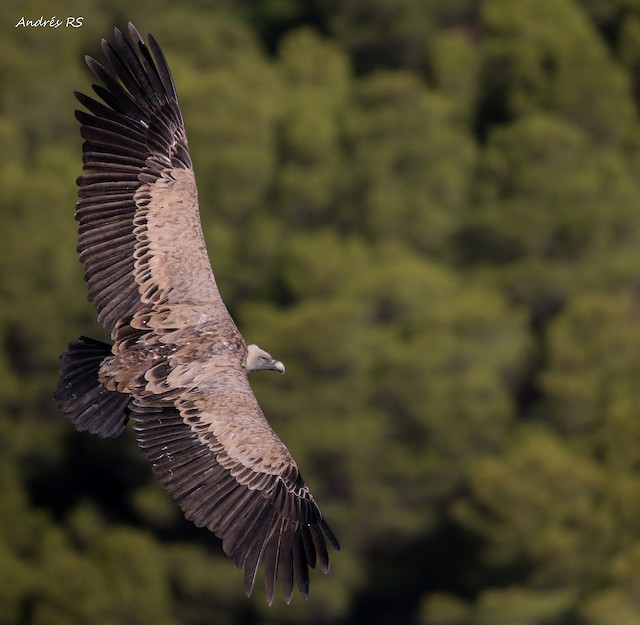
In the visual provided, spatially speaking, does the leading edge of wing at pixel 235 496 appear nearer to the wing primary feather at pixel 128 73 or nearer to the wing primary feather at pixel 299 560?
the wing primary feather at pixel 299 560

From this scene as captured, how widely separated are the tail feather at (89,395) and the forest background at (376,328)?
12292 millimetres

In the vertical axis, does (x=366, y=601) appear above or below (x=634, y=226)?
below

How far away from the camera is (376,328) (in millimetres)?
21594

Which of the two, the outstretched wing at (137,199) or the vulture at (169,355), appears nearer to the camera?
the vulture at (169,355)

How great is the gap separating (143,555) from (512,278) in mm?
8760

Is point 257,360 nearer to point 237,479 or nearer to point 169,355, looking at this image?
point 169,355

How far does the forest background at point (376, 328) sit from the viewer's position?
20.1m

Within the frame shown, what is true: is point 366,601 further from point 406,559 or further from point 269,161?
point 269,161

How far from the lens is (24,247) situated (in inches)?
848

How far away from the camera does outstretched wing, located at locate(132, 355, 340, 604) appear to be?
691 centimetres

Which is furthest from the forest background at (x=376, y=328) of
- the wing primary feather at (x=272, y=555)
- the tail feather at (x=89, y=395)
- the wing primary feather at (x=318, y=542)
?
the tail feather at (x=89, y=395)

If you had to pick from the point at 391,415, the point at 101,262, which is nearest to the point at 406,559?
the point at 391,415

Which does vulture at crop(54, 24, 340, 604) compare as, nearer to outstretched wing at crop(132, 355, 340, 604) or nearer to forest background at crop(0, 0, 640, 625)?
outstretched wing at crop(132, 355, 340, 604)

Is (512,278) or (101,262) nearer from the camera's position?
(101,262)
